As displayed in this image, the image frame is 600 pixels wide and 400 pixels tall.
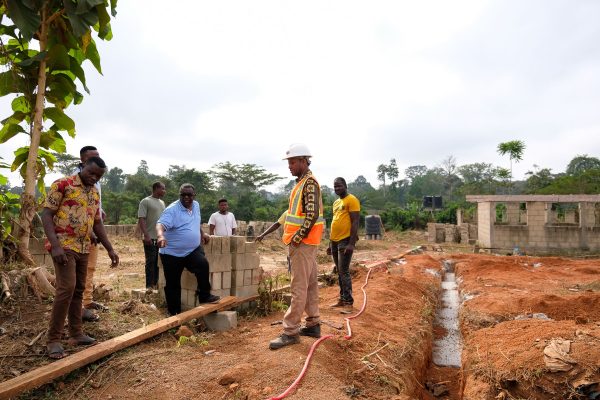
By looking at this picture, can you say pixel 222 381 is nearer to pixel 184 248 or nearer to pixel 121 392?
pixel 121 392

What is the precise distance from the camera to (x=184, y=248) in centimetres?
459

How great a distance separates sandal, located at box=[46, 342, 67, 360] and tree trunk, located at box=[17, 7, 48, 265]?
5.38ft

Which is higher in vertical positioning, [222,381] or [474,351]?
[222,381]

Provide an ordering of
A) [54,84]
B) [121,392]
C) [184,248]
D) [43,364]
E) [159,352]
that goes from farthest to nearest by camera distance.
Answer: [54,84] → [184,248] → [159,352] → [43,364] → [121,392]

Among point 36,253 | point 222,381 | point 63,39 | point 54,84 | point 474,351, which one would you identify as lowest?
point 474,351

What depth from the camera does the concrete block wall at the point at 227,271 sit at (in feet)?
16.4

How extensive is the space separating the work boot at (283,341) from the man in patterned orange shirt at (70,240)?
5.14ft

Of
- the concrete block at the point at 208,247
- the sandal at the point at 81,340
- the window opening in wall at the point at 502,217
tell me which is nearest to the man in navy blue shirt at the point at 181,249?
the concrete block at the point at 208,247

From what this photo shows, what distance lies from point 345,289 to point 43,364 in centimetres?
354

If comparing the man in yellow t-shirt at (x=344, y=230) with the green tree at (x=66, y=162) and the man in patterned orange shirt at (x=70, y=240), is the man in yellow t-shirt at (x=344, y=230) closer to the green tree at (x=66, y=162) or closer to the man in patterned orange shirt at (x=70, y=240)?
the man in patterned orange shirt at (x=70, y=240)

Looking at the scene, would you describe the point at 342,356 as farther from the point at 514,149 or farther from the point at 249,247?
the point at 514,149

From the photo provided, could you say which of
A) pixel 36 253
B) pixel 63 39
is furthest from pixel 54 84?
pixel 36 253

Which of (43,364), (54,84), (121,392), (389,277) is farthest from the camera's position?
(389,277)

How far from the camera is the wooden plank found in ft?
9.17
